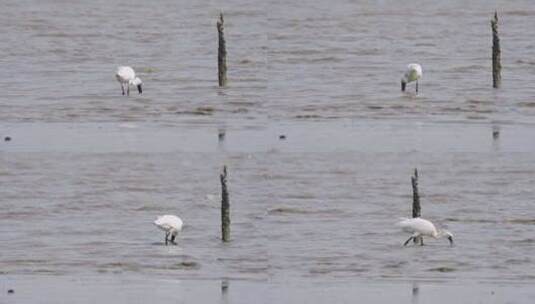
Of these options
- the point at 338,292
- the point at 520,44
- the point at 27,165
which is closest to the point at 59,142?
the point at 27,165

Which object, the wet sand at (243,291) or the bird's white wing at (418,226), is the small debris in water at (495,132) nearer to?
the bird's white wing at (418,226)

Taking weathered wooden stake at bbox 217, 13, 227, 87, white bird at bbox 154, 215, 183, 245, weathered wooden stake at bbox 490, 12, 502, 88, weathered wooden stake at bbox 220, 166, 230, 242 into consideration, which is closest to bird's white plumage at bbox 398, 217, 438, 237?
weathered wooden stake at bbox 220, 166, 230, 242

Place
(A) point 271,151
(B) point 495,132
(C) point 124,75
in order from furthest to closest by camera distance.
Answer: (C) point 124,75 → (B) point 495,132 → (A) point 271,151

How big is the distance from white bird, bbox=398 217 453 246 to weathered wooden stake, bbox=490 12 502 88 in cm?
1532

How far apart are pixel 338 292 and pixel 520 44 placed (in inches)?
1243

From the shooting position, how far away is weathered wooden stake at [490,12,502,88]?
191ft

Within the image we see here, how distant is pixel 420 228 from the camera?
42875 millimetres

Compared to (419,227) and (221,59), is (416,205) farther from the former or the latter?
(221,59)

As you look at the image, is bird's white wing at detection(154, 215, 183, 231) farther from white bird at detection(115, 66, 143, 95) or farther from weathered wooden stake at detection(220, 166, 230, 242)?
white bird at detection(115, 66, 143, 95)

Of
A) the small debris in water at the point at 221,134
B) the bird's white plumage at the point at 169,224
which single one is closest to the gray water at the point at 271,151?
the small debris in water at the point at 221,134

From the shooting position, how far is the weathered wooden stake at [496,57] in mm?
58156

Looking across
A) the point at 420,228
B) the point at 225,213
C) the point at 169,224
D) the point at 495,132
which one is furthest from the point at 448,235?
the point at 495,132

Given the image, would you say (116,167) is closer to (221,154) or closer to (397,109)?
(221,154)

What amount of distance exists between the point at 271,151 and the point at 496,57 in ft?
30.7
